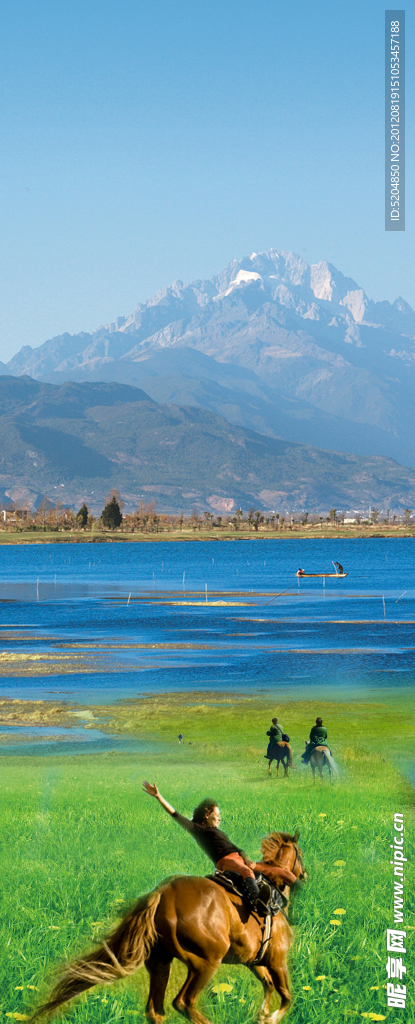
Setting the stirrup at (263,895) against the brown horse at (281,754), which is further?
the brown horse at (281,754)

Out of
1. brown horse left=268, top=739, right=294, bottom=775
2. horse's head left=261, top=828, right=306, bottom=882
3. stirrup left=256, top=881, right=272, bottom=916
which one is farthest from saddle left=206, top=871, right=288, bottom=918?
brown horse left=268, top=739, right=294, bottom=775

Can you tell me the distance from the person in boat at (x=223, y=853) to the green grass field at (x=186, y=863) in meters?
1.11

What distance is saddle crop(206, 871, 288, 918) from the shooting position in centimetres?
667

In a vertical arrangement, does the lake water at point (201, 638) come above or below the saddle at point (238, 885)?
below

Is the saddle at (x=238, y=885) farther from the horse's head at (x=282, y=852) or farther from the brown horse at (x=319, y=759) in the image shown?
the brown horse at (x=319, y=759)

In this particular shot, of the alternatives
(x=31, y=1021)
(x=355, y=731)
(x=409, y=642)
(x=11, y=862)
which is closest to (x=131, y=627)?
(x=409, y=642)

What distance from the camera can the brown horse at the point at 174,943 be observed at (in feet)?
20.9

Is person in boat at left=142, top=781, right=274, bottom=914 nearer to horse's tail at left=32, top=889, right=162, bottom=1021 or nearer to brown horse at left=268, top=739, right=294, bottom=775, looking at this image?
horse's tail at left=32, top=889, right=162, bottom=1021

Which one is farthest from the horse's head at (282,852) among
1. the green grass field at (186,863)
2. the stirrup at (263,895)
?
the green grass field at (186,863)

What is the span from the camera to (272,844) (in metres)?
7.38

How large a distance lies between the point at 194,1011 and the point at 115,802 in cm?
1285

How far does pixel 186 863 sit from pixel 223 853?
260 inches

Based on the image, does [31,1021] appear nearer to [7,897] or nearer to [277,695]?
[7,897]

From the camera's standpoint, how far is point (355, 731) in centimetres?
3375
